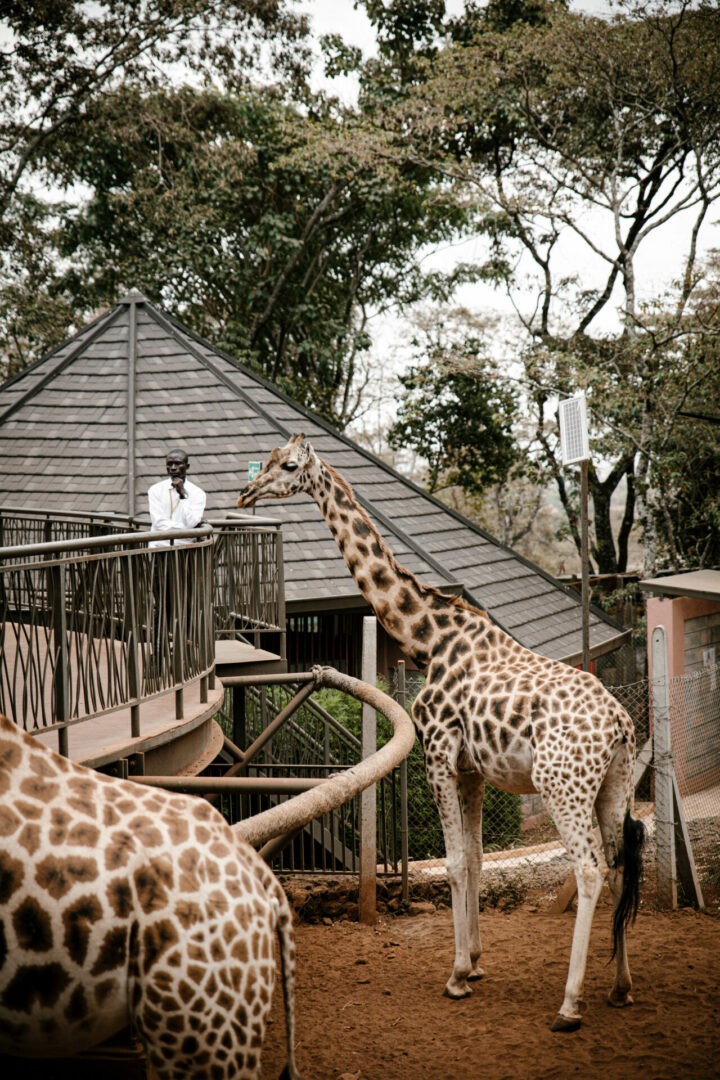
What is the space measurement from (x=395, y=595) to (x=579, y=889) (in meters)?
2.05

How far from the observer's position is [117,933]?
1870mm

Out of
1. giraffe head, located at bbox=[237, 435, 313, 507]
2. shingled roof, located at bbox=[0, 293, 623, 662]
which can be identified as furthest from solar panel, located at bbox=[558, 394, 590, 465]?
shingled roof, located at bbox=[0, 293, 623, 662]

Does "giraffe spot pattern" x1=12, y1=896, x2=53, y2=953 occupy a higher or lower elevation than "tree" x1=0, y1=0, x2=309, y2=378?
lower

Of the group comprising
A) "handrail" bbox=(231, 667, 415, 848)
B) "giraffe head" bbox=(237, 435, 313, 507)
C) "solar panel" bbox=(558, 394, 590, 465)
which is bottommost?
"handrail" bbox=(231, 667, 415, 848)

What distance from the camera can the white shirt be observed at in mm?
7723

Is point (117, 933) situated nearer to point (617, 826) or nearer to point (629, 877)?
point (629, 877)

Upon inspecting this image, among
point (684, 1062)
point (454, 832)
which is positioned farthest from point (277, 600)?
point (684, 1062)

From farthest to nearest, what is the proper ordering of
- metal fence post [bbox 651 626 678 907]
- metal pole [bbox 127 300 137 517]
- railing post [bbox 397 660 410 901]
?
metal pole [bbox 127 300 137 517] < railing post [bbox 397 660 410 901] < metal fence post [bbox 651 626 678 907]

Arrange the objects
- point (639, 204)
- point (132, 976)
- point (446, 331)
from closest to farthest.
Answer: point (132, 976), point (639, 204), point (446, 331)

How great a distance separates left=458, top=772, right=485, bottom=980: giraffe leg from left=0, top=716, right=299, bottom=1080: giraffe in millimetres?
3810

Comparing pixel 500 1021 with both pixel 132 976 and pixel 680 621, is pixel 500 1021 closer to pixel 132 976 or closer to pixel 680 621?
pixel 132 976

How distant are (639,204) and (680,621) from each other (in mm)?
11097

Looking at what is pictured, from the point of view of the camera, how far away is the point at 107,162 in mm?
22359

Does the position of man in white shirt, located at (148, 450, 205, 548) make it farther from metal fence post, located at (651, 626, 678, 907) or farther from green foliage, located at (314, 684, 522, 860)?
metal fence post, located at (651, 626, 678, 907)
